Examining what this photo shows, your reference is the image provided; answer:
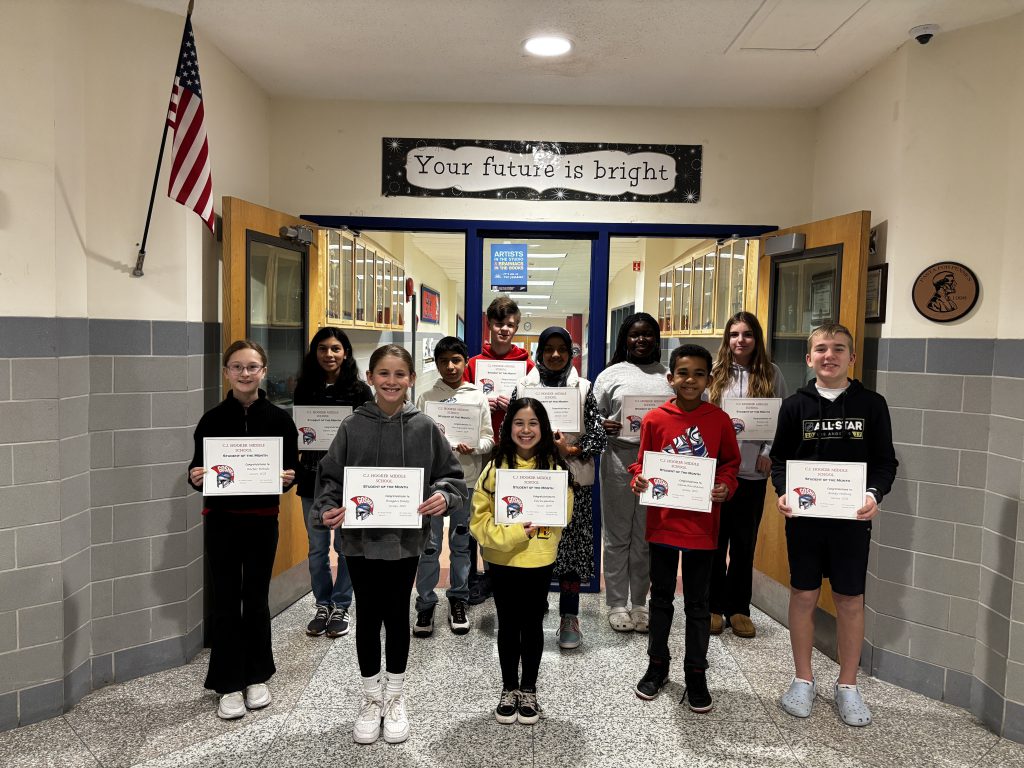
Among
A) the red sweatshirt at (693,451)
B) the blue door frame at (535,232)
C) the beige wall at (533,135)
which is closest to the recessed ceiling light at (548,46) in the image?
the beige wall at (533,135)

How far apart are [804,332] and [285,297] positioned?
2771mm

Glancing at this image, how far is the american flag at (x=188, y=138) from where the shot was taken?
8.23ft

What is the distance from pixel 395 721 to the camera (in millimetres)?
2332

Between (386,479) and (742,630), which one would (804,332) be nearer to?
(742,630)

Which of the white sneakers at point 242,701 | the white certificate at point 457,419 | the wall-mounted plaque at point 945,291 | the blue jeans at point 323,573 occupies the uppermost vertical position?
the wall-mounted plaque at point 945,291

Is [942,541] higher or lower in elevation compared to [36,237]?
lower

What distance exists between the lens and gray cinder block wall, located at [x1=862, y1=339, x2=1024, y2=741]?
2.50 meters

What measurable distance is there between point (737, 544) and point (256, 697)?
217 centimetres

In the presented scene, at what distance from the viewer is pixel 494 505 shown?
2305 mm

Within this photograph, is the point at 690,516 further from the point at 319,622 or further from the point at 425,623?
the point at 319,622

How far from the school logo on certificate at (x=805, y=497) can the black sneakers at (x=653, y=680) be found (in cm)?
86

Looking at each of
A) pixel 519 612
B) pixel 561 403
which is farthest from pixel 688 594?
pixel 561 403

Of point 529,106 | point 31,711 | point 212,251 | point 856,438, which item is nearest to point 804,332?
point 856,438

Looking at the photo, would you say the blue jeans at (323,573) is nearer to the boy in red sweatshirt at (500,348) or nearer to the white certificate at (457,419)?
the white certificate at (457,419)
